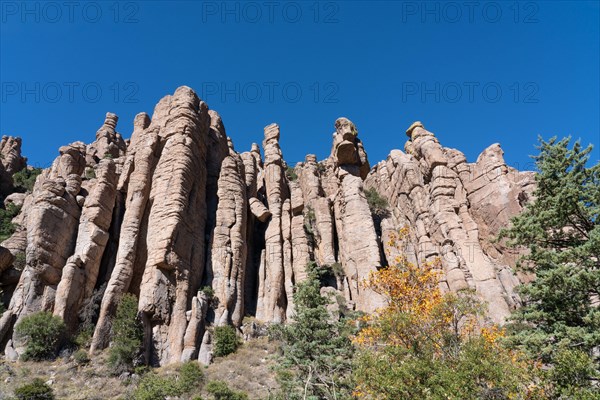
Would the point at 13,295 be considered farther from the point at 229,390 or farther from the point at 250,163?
the point at 250,163

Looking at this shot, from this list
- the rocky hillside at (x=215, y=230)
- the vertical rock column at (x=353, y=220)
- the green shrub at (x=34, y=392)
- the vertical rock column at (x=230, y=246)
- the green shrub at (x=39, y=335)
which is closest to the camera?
the green shrub at (x=34, y=392)

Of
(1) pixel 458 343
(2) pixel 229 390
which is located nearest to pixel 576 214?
(1) pixel 458 343

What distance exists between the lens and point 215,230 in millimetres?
33688

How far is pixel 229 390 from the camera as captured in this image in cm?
1920

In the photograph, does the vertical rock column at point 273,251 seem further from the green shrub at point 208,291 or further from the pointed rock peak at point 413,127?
the pointed rock peak at point 413,127

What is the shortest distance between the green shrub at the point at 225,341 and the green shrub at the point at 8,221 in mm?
22840

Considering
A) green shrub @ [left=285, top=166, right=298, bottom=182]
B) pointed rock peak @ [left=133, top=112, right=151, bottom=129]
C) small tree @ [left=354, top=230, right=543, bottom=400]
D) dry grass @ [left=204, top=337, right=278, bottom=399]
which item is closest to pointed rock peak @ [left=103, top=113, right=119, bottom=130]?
pointed rock peak @ [left=133, top=112, right=151, bottom=129]

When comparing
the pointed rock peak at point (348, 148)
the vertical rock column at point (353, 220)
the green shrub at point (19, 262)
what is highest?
the pointed rock peak at point (348, 148)

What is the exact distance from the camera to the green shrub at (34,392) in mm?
17302

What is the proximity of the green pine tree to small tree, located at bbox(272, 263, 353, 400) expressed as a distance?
7286mm

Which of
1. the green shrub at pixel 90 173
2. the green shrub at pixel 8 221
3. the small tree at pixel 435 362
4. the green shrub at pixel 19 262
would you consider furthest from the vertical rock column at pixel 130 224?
the small tree at pixel 435 362

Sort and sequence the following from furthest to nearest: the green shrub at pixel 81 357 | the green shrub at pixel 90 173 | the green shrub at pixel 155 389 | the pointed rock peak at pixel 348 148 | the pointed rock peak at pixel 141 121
→ the pointed rock peak at pixel 141 121 → the pointed rock peak at pixel 348 148 → the green shrub at pixel 90 173 → the green shrub at pixel 81 357 → the green shrub at pixel 155 389

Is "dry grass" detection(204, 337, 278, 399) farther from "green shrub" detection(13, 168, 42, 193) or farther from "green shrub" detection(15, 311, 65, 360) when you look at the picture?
"green shrub" detection(13, 168, 42, 193)

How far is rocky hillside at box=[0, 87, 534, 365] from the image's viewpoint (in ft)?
85.7
